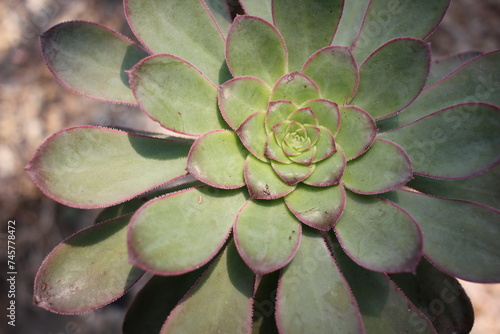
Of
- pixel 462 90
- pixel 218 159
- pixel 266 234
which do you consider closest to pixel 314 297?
pixel 266 234

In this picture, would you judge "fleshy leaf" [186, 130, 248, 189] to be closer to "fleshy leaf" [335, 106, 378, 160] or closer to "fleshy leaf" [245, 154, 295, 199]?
"fleshy leaf" [245, 154, 295, 199]

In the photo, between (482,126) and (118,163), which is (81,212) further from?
(482,126)

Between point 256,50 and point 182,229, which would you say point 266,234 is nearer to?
point 182,229

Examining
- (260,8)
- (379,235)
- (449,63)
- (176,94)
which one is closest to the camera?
(379,235)

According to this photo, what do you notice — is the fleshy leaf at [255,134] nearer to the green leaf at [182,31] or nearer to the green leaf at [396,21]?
the green leaf at [182,31]

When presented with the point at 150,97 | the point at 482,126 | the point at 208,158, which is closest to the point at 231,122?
the point at 208,158

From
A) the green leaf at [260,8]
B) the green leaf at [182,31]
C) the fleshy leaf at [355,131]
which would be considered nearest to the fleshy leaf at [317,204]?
the fleshy leaf at [355,131]
